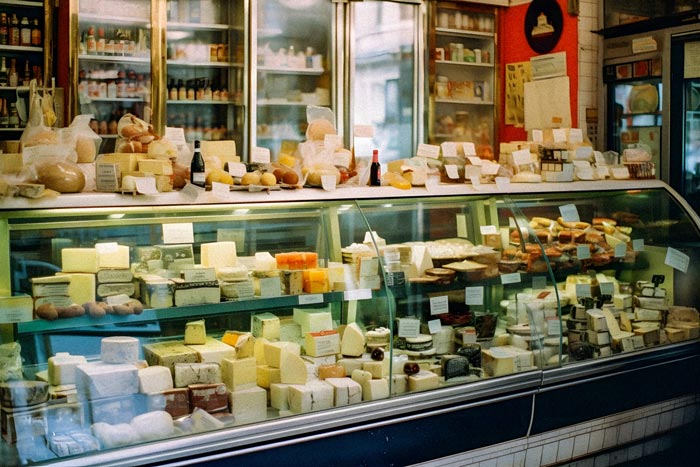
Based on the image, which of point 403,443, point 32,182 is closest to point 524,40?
point 403,443

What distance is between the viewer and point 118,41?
19.3 ft

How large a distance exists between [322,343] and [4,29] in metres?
4.21

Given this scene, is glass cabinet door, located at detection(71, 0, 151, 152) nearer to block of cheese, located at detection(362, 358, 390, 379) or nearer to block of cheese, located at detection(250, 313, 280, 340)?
block of cheese, located at detection(250, 313, 280, 340)

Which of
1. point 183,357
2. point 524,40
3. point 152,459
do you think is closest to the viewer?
point 152,459

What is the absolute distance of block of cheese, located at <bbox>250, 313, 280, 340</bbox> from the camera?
11.2 ft

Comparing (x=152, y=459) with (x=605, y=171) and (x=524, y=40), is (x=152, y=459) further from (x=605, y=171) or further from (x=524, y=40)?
(x=524, y=40)

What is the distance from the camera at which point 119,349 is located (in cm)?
295

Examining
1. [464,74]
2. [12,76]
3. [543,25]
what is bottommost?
[12,76]

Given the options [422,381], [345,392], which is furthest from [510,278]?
[345,392]

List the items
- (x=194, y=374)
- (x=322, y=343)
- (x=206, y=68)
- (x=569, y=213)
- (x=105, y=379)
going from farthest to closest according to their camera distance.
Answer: (x=206, y=68)
(x=569, y=213)
(x=322, y=343)
(x=194, y=374)
(x=105, y=379)

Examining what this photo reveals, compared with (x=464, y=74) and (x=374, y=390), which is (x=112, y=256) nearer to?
(x=374, y=390)

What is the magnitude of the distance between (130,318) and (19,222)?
0.53 meters

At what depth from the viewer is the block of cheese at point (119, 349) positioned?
2.93 m

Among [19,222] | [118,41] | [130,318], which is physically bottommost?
[130,318]
